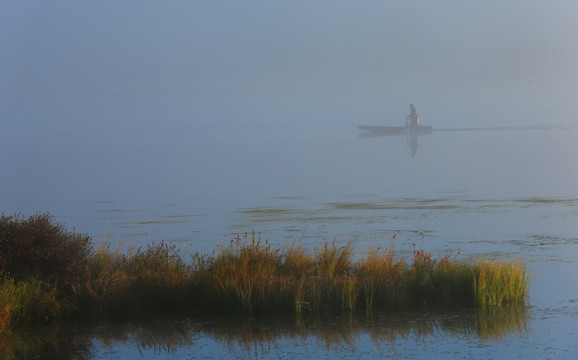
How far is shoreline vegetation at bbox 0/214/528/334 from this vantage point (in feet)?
36.5

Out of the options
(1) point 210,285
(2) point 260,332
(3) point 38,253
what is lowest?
(2) point 260,332

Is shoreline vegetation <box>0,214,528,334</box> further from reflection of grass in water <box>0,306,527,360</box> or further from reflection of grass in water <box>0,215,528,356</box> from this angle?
reflection of grass in water <box>0,306,527,360</box>

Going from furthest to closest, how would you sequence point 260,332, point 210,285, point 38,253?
point 210,285, point 38,253, point 260,332

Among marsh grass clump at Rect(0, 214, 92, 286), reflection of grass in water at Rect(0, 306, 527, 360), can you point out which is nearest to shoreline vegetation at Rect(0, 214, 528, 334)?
marsh grass clump at Rect(0, 214, 92, 286)

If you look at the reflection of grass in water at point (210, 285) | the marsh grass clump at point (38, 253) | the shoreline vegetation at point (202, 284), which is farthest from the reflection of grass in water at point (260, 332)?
the marsh grass clump at point (38, 253)

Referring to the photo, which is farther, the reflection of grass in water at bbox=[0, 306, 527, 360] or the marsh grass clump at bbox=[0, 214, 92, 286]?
the marsh grass clump at bbox=[0, 214, 92, 286]

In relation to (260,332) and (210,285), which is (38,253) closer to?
(210,285)

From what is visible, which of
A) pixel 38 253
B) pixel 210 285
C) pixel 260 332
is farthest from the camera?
pixel 210 285

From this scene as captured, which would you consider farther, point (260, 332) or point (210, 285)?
point (210, 285)

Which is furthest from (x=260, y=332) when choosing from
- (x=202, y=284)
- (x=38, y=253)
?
(x=38, y=253)

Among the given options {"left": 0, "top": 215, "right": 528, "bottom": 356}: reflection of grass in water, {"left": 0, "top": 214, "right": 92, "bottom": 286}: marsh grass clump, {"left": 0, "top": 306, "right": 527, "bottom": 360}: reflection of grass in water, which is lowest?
{"left": 0, "top": 306, "right": 527, "bottom": 360}: reflection of grass in water

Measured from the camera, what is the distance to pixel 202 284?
11.7 m

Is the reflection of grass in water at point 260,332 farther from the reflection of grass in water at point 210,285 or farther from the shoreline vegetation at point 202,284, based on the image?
the shoreline vegetation at point 202,284

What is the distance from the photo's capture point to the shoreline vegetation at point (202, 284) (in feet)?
36.5
